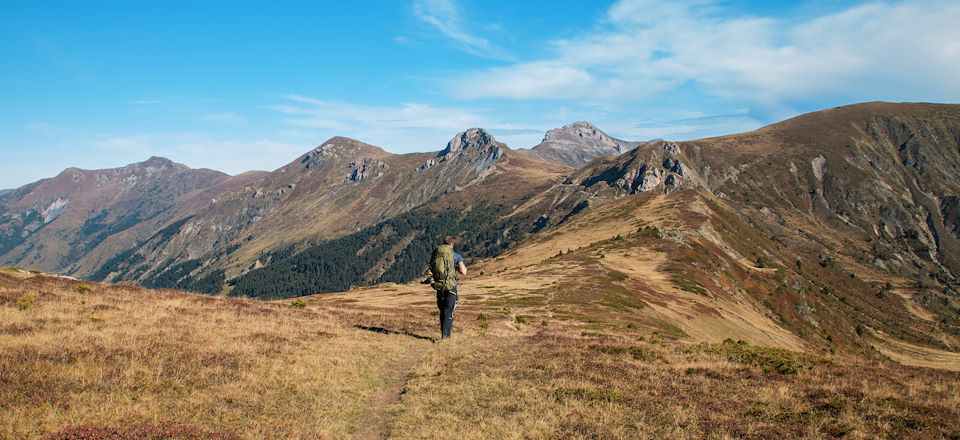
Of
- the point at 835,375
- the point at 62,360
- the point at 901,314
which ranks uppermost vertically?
→ the point at 62,360

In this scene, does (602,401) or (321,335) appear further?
(321,335)

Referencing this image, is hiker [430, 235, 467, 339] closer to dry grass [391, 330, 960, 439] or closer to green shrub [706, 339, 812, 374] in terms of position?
dry grass [391, 330, 960, 439]

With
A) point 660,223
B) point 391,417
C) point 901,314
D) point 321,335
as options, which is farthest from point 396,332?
point 901,314

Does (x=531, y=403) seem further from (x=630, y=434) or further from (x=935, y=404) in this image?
(x=935, y=404)

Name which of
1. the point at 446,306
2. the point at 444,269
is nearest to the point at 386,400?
the point at 444,269

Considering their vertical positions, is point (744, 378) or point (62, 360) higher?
point (62, 360)

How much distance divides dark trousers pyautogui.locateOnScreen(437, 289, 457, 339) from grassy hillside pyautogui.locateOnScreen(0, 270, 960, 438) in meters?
1.61

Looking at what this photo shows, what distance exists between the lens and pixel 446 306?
24703 millimetres

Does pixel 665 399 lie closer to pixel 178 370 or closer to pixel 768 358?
pixel 768 358

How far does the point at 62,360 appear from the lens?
1413 cm

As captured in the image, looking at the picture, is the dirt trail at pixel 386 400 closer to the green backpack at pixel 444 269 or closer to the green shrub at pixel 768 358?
the green backpack at pixel 444 269

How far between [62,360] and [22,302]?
10237 millimetres

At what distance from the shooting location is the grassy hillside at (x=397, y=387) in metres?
11.7

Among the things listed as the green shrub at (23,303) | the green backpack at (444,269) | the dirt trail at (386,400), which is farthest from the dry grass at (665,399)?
the green shrub at (23,303)
